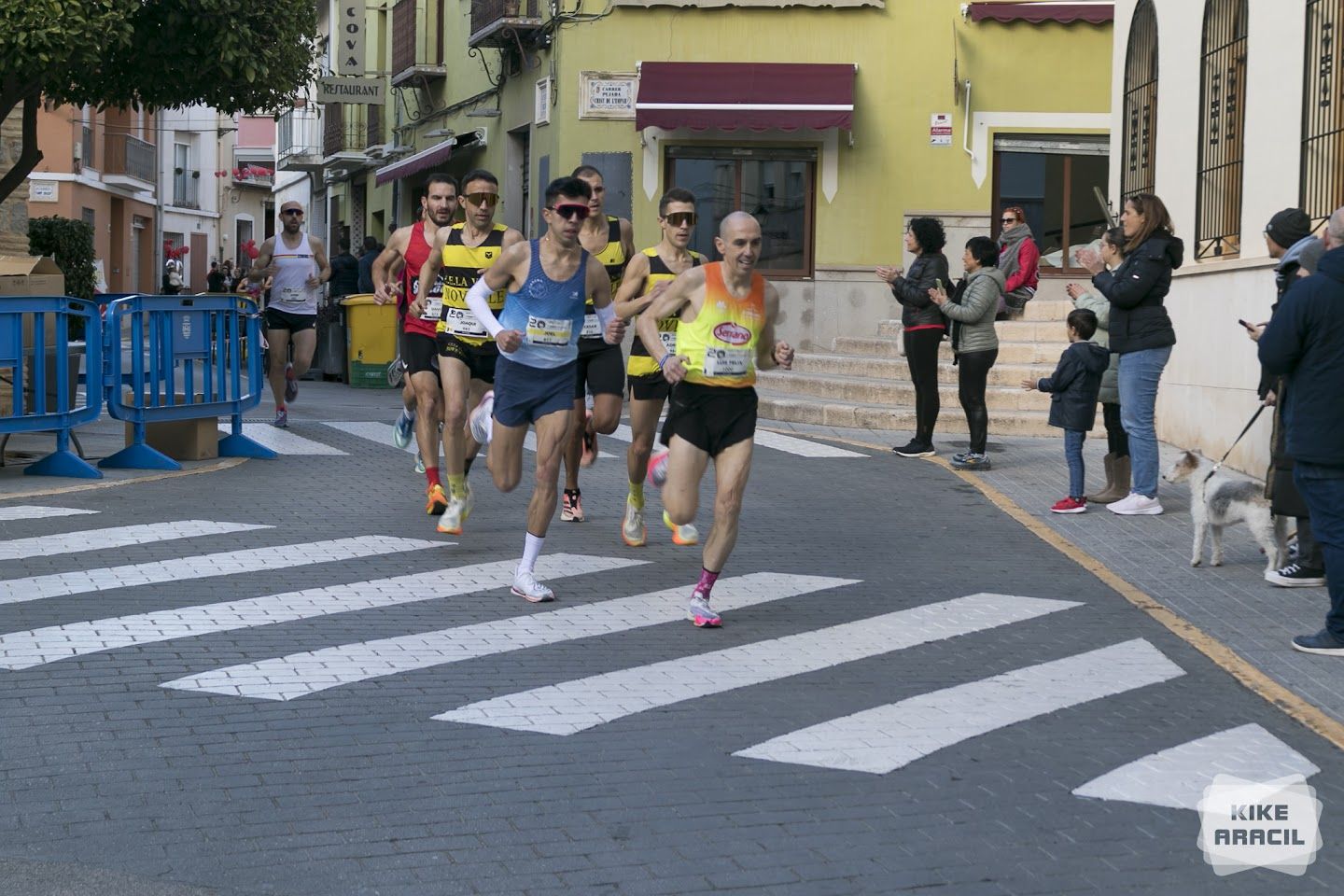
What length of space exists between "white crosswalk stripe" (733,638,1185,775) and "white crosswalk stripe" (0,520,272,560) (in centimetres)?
475

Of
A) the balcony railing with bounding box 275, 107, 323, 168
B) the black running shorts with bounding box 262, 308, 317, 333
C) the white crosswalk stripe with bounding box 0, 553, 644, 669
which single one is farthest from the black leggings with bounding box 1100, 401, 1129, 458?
the balcony railing with bounding box 275, 107, 323, 168

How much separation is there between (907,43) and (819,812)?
62.9ft

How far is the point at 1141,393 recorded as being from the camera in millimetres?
11211

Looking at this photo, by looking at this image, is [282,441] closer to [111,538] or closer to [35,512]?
[35,512]

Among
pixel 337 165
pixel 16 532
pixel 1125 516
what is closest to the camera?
pixel 16 532

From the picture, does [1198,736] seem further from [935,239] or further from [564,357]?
[935,239]

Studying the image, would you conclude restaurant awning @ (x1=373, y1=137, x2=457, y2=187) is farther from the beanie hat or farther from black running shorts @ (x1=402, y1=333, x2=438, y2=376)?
the beanie hat

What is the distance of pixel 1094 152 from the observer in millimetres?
23562

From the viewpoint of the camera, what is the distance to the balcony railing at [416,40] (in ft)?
103

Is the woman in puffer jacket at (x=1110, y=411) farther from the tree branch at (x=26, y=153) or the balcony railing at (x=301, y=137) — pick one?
the balcony railing at (x=301, y=137)

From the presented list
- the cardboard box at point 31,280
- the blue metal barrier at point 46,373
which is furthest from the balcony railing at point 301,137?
the blue metal barrier at point 46,373

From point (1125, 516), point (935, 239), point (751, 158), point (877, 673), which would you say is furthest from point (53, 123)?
point (877, 673)

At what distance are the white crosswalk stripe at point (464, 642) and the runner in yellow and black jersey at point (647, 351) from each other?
1056mm

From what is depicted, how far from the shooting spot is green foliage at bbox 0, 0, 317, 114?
1361 cm
